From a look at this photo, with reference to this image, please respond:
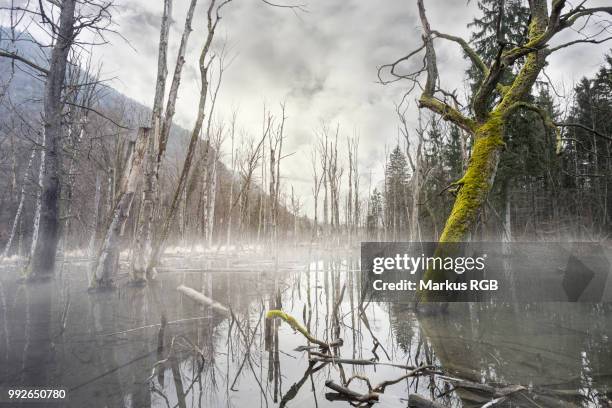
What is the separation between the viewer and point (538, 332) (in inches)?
179

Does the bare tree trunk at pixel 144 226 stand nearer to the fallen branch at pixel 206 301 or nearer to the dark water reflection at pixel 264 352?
the dark water reflection at pixel 264 352

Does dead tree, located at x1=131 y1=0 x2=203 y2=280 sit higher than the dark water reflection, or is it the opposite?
dead tree, located at x1=131 y1=0 x2=203 y2=280

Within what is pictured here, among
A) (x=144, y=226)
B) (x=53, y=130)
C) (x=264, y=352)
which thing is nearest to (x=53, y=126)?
(x=53, y=130)

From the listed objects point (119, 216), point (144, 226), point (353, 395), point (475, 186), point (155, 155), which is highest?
point (155, 155)

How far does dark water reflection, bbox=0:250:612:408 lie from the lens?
2.44 m

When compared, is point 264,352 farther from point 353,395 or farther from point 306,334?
point 353,395

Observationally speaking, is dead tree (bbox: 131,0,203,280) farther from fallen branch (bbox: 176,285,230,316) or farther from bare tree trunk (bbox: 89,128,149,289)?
fallen branch (bbox: 176,285,230,316)

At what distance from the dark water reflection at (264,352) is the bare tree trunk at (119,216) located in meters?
1.06

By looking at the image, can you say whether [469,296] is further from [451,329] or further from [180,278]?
[180,278]

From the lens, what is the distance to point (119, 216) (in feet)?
23.6

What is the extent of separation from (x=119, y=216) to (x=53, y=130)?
2345mm

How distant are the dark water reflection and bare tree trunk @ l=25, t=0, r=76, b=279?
151 centimetres

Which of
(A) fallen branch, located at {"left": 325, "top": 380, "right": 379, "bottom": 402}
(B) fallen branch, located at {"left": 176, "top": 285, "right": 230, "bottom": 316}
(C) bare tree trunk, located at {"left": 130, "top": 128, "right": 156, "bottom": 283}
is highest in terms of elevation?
(C) bare tree trunk, located at {"left": 130, "top": 128, "right": 156, "bottom": 283}

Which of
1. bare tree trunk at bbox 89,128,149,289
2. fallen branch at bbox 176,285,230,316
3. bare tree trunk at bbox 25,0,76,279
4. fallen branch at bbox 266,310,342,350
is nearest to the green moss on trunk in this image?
fallen branch at bbox 266,310,342,350
